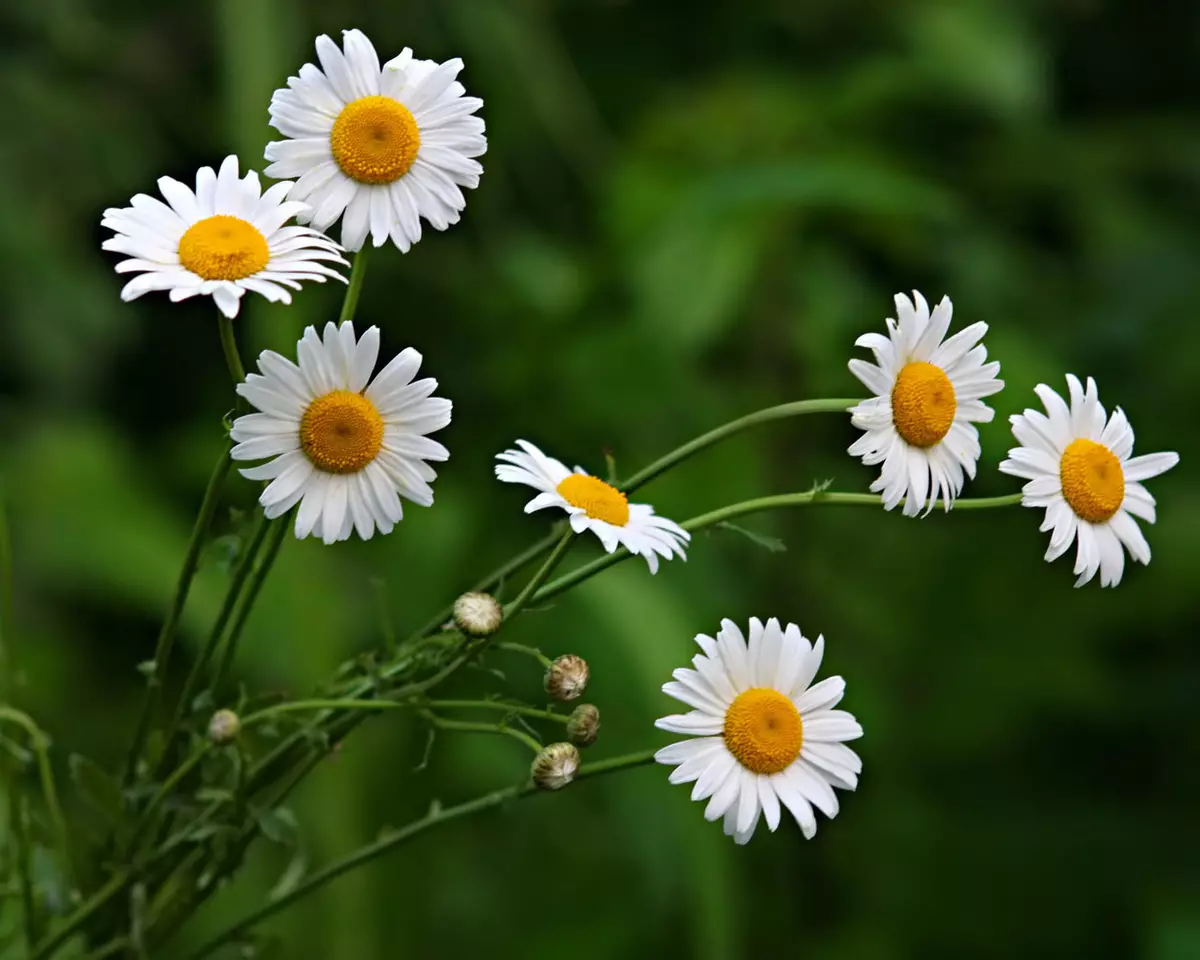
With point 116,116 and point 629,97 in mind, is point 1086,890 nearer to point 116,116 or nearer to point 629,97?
point 629,97

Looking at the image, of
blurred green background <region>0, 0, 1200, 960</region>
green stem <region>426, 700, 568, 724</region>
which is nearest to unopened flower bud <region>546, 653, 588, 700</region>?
green stem <region>426, 700, 568, 724</region>

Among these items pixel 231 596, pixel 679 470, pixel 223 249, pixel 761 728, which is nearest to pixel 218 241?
pixel 223 249

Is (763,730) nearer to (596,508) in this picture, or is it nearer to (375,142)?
(596,508)

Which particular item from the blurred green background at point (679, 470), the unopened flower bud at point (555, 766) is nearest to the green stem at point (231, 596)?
the unopened flower bud at point (555, 766)

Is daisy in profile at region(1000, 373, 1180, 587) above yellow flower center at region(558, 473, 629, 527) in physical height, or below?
Result: above

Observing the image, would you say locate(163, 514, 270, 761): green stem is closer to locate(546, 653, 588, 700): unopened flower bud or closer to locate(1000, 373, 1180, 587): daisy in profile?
locate(546, 653, 588, 700): unopened flower bud
